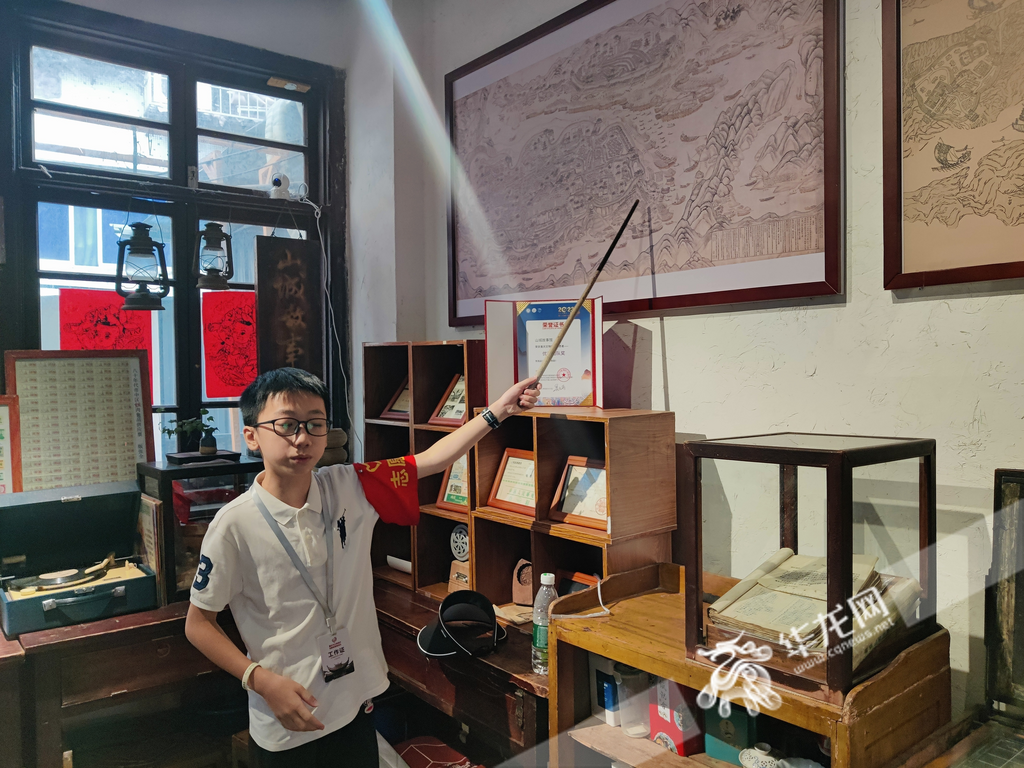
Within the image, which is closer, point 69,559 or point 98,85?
point 69,559

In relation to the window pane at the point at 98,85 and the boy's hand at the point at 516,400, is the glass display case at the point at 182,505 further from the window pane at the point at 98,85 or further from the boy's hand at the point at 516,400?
the window pane at the point at 98,85

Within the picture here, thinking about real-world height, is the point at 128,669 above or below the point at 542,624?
below

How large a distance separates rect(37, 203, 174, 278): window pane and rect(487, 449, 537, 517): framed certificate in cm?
189

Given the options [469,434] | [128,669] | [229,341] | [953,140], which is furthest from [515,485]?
[229,341]

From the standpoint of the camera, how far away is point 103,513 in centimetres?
253

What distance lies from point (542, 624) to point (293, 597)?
674mm

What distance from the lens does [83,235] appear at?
289 centimetres

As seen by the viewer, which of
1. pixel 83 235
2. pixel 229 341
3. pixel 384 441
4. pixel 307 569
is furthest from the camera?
pixel 229 341

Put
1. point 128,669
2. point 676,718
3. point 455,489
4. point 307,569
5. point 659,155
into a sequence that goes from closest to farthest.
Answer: point 676,718 → point 307,569 → point 659,155 → point 128,669 → point 455,489

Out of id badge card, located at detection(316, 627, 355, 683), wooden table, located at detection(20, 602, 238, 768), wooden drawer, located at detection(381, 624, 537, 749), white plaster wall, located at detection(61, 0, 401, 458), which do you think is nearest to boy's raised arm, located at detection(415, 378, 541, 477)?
id badge card, located at detection(316, 627, 355, 683)

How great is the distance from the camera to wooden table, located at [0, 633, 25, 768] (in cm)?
200

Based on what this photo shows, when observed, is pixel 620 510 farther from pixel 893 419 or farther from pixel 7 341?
pixel 7 341

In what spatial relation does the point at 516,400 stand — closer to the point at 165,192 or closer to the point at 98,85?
the point at 165,192

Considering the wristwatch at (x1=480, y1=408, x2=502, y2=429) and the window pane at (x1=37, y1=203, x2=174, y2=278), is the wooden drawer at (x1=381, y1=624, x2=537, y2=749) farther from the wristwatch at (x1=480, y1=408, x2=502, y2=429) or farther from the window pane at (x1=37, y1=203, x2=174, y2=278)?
the window pane at (x1=37, y1=203, x2=174, y2=278)
